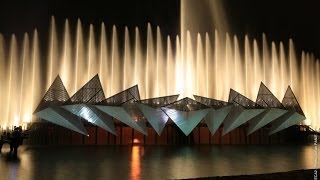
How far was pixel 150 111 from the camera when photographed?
1149 inches

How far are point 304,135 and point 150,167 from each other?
26.1 m

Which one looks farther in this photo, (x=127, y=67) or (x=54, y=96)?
(x=127, y=67)

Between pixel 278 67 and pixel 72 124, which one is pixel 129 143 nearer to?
pixel 72 124

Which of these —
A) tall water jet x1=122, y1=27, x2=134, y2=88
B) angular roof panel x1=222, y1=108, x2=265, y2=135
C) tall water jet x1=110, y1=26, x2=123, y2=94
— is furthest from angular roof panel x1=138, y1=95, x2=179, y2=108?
tall water jet x1=122, y1=27, x2=134, y2=88

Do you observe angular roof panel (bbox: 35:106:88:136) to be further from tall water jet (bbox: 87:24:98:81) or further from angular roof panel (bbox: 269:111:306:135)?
angular roof panel (bbox: 269:111:306:135)

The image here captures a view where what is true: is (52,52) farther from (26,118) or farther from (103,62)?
(26,118)

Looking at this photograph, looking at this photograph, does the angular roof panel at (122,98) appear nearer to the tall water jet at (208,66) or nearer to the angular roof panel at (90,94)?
the angular roof panel at (90,94)

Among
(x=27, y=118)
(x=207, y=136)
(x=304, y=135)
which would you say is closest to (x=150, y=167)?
(x=207, y=136)

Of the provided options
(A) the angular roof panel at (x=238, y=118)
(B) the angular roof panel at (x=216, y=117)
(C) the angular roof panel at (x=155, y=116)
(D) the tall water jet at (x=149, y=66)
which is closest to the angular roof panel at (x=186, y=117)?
(C) the angular roof panel at (x=155, y=116)

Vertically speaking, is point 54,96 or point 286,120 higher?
point 54,96

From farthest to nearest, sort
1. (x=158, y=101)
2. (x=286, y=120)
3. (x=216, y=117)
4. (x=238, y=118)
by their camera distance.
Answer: (x=286, y=120) < (x=238, y=118) < (x=216, y=117) < (x=158, y=101)

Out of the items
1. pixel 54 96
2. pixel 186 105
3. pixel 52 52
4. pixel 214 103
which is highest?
pixel 52 52

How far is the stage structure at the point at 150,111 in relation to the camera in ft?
90.3

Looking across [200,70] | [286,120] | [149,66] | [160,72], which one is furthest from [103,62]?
[286,120]
